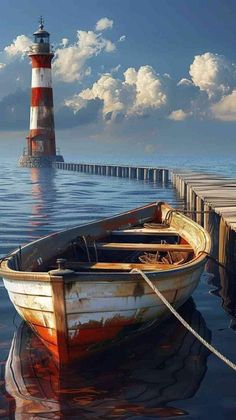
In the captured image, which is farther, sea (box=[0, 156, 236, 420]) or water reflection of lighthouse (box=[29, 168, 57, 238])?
water reflection of lighthouse (box=[29, 168, 57, 238])

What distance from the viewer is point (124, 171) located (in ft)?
226

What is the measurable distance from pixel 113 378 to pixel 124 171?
2452 inches

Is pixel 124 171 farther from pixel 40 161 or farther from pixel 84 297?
pixel 84 297

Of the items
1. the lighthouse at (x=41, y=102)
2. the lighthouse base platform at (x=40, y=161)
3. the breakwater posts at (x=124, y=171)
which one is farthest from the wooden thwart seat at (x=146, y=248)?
the lighthouse base platform at (x=40, y=161)

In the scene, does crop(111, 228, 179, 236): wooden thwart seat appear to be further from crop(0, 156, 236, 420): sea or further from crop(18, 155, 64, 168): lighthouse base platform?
crop(18, 155, 64, 168): lighthouse base platform

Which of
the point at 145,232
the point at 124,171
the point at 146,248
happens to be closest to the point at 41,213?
the point at 145,232

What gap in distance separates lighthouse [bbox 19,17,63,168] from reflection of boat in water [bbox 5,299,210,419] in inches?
2206

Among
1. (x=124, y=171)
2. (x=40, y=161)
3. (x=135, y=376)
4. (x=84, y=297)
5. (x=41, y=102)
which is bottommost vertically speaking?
(x=124, y=171)

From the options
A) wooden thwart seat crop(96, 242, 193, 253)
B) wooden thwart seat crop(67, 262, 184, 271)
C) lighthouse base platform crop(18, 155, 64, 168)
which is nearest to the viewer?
wooden thwart seat crop(67, 262, 184, 271)

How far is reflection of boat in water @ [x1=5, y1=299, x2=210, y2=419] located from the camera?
6316 mm

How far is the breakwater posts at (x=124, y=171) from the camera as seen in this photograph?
195 ft

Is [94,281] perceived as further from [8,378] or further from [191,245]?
[191,245]

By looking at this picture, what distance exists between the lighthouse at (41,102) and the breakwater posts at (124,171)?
5.03m

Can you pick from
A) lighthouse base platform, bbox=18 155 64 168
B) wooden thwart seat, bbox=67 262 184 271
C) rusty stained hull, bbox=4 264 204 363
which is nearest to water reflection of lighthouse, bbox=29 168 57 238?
wooden thwart seat, bbox=67 262 184 271
